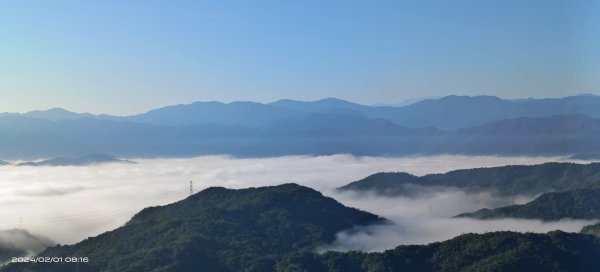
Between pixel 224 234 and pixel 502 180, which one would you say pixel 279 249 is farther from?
pixel 502 180

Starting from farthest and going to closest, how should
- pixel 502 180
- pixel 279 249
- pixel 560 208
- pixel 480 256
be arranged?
1. pixel 502 180
2. pixel 560 208
3. pixel 279 249
4. pixel 480 256

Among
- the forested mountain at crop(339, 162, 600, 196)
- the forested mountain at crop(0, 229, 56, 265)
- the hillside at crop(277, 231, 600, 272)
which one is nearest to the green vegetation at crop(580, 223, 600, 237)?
the hillside at crop(277, 231, 600, 272)

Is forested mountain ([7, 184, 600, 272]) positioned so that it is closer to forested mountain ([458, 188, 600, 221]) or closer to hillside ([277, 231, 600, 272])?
hillside ([277, 231, 600, 272])

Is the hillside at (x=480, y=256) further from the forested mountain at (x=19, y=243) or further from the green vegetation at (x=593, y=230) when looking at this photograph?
the forested mountain at (x=19, y=243)

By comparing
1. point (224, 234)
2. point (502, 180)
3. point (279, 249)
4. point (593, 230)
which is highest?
point (502, 180)

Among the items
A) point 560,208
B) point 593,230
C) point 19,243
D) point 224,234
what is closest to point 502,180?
point 560,208
